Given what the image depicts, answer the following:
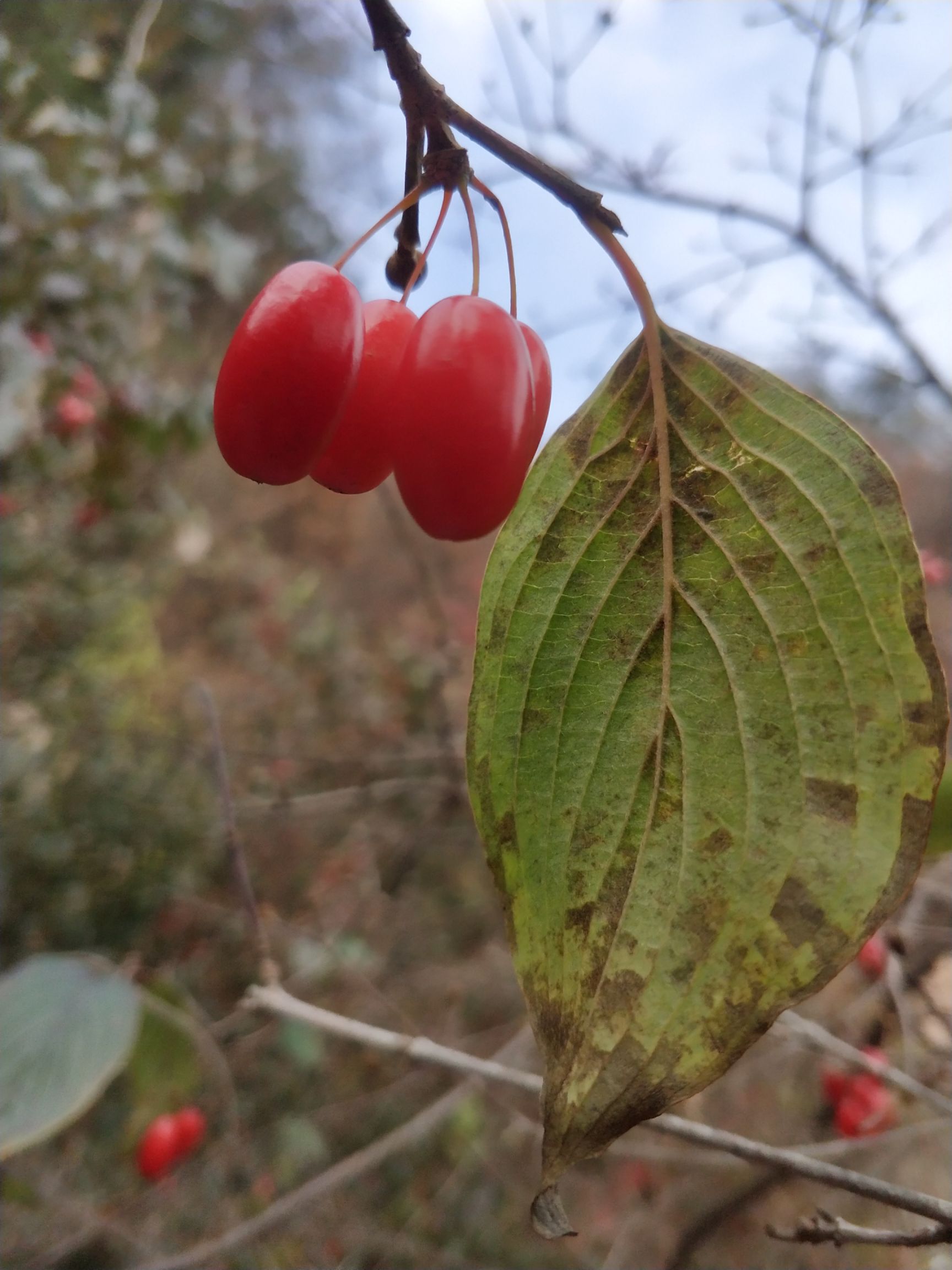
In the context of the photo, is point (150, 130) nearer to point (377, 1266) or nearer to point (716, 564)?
point (716, 564)

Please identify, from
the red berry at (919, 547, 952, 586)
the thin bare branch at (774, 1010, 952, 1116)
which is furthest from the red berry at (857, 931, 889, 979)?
the red berry at (919, 547, 952, 586)

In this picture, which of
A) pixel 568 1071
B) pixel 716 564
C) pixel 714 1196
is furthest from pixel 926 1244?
pixel 714 1196

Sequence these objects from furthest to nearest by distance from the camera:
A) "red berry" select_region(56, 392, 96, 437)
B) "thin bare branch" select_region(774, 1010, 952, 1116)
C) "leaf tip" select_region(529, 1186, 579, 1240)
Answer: "red berry" select_region(56, 392, 96, 437)
"thin bare branch" select_region(774, 1010, 952, 1116)
"leaf tip" select_region(529, 1186, 579, 1240)

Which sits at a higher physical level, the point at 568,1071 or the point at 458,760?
the point at 568,1071

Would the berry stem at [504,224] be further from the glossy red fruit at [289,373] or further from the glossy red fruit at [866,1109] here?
the glossy red fruit at [866,1109]

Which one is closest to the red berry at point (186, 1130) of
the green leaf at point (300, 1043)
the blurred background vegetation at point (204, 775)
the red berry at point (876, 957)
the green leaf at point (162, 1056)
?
the blurred background vegetation at point (204, 775)

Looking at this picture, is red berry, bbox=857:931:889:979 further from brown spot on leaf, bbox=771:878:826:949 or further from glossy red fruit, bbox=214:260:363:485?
glossy red fruit, bbox=214:260:363:485
